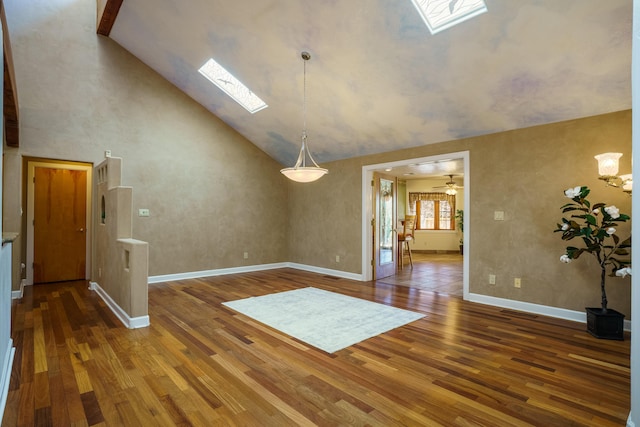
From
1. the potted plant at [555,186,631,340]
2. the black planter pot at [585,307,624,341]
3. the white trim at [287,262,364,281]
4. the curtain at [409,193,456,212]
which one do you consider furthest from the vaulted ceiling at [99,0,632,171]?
the curtain at [409,193,456,212]

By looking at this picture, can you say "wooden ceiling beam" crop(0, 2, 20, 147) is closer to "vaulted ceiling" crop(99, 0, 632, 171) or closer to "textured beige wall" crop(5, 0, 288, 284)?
"textured beige wall" crop(5, 0, 288, 284)

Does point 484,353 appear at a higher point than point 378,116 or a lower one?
lower

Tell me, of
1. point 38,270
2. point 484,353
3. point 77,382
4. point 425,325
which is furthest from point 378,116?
point 38,270

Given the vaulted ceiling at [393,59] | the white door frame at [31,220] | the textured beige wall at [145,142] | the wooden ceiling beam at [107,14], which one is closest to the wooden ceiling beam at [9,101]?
the textured beige wall at [145,142]

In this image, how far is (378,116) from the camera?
189 inches

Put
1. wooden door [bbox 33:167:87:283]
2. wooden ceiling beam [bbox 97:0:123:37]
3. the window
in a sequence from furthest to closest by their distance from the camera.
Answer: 1. the window
2. wooden door [bbox 33:167:87:283]
3. wooden ceiling beam [bbox 97:0:123:37]

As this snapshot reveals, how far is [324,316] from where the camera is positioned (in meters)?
3.81

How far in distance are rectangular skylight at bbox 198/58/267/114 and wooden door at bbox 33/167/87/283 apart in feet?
10.4

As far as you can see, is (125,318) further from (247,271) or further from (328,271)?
(328,271)

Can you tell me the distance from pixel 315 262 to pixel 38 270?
16.5ft

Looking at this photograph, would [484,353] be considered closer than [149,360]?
No

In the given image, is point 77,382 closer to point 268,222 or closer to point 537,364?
point 537,364

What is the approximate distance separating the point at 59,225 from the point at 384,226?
6108 millimetres

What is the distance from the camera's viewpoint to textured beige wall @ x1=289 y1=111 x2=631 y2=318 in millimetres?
3547
